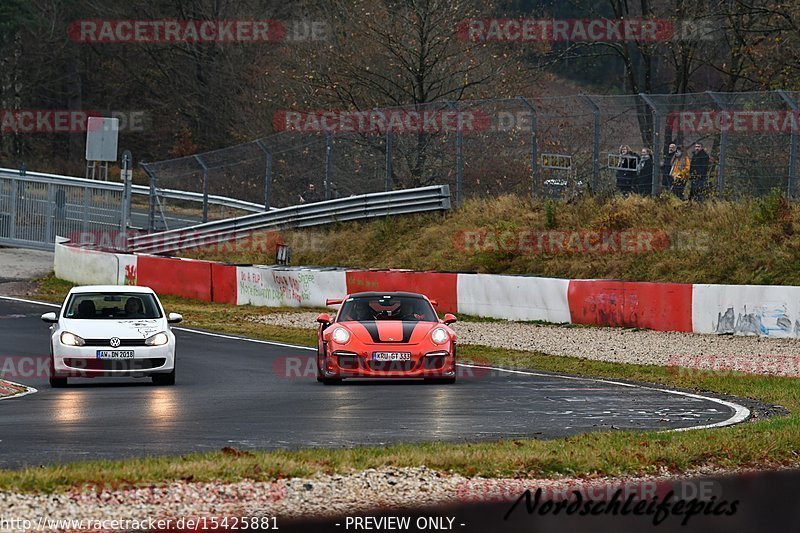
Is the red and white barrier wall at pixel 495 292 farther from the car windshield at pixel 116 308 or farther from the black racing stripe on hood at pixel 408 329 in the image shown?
the car windshield at pixel 116 308

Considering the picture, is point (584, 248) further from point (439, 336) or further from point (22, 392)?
point (22, 392)

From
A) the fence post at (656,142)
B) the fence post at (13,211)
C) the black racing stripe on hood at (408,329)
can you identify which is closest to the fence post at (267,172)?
the fence post at (13,211)

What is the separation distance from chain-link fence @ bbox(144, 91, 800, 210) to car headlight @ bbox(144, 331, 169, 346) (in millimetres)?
13490

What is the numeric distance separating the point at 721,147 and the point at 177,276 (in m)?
14.0

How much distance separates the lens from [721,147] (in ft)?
90.2

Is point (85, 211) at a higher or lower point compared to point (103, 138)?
lower

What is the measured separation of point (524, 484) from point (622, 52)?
37181mm

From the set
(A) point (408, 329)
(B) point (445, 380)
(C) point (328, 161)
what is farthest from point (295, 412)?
(C) point (328, 161)

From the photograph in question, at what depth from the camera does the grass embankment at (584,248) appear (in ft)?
87.7

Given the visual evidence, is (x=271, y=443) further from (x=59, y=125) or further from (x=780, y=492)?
(x=59, y=125)

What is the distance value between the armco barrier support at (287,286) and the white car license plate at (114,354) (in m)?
12.9

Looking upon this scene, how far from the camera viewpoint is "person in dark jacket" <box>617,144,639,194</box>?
29.5 meters

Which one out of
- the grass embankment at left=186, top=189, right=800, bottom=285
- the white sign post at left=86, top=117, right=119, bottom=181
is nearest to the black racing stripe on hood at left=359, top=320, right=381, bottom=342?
the grass embankment at left=186, top=189, right=800, bottom=285

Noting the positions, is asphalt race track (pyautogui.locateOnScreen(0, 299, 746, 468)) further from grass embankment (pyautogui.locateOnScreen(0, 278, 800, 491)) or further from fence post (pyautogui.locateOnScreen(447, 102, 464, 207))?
fence post (pyautogui.locateOnScreen(447, 102, 464, 207))
